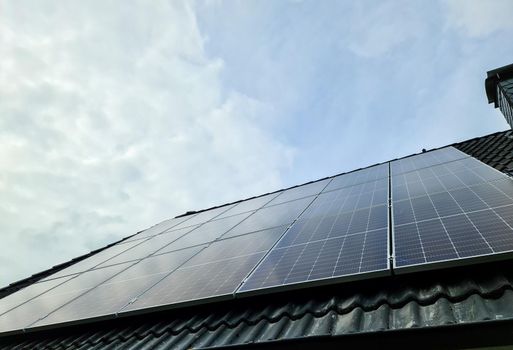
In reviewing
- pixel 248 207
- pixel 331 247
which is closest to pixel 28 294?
pixel 248 207

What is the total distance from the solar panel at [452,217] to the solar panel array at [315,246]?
1 cm

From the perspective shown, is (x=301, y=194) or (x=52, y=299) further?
(x=301, y=194)

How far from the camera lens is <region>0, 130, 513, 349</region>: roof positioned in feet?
8.52

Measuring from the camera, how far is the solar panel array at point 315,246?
133 inches

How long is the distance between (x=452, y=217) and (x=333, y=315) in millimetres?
1772

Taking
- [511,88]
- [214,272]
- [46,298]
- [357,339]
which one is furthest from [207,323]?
[511,88]

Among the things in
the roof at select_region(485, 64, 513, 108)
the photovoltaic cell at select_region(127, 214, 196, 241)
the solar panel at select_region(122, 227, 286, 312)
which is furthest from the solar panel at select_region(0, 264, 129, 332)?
the roof at select_region(485, 64, 513, 108)

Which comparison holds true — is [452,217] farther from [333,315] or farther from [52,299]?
[52,299]

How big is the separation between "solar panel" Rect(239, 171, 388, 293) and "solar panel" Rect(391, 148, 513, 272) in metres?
0.22

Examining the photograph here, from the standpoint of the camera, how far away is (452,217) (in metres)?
3.79

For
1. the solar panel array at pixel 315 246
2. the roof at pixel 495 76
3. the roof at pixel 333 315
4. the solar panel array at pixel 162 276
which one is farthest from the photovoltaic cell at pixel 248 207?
the roof at pixel 495 76

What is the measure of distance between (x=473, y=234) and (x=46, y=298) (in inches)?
283

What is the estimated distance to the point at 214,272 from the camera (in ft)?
15.5

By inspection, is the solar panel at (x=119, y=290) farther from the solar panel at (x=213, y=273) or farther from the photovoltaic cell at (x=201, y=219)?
the photovoltaic cell at (x=201, y=219)
